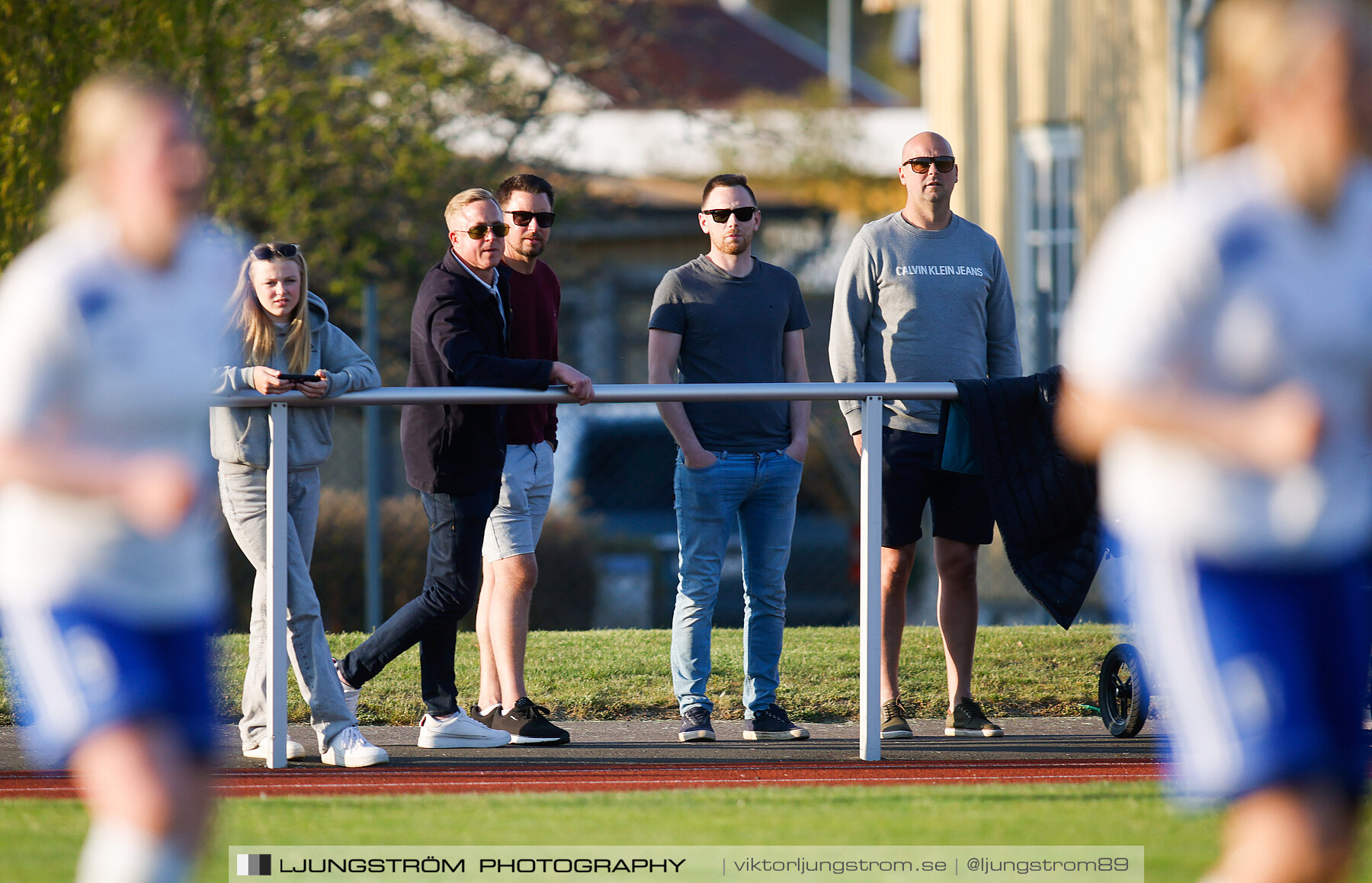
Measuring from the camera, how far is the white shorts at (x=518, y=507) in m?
6.71

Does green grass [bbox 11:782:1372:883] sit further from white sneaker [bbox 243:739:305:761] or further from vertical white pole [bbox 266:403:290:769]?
white sneaker [bbox 243:739:305:761]

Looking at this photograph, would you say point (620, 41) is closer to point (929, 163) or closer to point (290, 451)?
point (929, 163)

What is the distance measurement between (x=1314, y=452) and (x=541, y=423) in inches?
181

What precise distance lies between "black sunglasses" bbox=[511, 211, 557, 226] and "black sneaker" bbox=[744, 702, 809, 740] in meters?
2.24

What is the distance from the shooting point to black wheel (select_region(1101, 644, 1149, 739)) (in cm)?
676

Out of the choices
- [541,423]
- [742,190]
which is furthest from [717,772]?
[742,190]

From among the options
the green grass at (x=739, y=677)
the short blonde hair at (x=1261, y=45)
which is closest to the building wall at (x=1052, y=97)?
the green grass at (x=739, y=677)

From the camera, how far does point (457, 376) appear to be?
6.29 metres

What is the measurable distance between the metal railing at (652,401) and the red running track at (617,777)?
0.84 feet

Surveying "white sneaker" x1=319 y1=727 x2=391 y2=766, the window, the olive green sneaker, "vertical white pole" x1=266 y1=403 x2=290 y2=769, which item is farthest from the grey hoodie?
the window

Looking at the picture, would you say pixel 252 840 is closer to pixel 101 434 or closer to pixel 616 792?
pixel 616 792

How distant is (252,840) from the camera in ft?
15.5

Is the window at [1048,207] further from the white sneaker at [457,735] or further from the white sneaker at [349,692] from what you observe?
the white sneaker at [349,692]

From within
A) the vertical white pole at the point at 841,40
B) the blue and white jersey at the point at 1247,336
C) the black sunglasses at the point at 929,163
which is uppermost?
the vertical white pole at the point at 841,40
